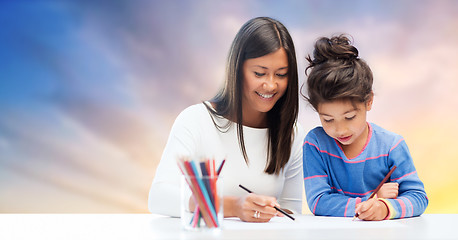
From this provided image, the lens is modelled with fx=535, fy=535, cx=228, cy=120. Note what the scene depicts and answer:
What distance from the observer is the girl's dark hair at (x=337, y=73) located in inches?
63.5

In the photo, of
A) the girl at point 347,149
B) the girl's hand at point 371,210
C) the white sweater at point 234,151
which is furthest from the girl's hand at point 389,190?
the white sweater at point 234,151

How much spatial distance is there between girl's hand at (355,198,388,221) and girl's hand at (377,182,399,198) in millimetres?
102

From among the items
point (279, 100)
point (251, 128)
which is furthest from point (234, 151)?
point (279, 100)

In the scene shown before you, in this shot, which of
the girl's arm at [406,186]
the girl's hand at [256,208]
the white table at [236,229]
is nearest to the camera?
the white table at [236,229]

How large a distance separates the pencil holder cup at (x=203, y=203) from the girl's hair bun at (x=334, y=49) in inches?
25.9

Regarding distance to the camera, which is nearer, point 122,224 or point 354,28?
point 122,224

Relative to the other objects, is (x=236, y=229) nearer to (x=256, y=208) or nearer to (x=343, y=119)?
(x=256, y=208)

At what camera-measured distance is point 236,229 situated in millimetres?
1260

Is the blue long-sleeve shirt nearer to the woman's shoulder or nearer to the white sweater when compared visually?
the white sweater

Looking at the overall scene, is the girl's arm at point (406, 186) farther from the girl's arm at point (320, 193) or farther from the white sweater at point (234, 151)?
the white sweater at point (234, 151)

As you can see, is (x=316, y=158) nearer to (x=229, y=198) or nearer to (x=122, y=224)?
(x=229, y=198)

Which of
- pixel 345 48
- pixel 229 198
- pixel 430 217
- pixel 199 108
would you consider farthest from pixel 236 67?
pixel 430 217

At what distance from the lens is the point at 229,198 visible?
4.74ft

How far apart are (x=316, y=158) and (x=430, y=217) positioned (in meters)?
0.38
